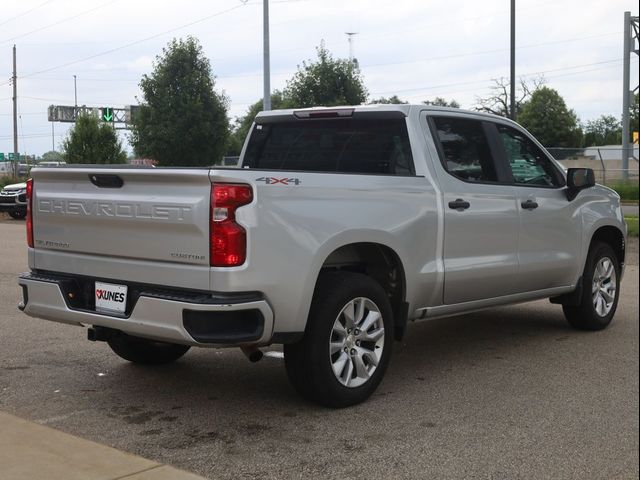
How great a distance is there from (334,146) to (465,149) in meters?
0.99

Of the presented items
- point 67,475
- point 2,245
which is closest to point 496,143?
point 67,475

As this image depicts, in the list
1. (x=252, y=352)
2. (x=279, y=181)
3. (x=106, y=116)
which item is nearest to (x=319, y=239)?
(x=279, y=181)

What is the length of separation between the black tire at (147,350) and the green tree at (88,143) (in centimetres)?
2593

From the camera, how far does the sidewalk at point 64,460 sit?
3953 millimetres

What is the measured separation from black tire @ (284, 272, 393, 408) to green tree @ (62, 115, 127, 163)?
27341mm

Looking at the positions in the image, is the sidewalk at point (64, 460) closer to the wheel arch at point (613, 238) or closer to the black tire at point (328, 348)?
the black tire at point (328, 348)

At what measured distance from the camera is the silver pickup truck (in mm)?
4465

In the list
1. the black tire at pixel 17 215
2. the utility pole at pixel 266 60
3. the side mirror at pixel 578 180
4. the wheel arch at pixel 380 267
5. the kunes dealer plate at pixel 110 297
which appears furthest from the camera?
the black tire at pixel 17 215

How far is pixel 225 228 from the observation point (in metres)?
4.39

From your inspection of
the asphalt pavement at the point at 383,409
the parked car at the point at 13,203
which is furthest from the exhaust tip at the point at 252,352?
the parked car at the point at 13,203

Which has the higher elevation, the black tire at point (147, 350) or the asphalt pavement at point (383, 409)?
the black tire at point (147, 350)

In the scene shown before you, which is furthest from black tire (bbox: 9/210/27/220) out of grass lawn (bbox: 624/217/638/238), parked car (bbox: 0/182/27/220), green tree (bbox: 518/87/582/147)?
green tree (bbox: 518/87/582/147)

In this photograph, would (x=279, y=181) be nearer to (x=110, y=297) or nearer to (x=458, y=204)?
(x=110, y=297)

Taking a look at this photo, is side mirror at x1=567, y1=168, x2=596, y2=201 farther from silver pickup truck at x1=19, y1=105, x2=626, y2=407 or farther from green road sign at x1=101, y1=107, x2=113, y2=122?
green road sign at x1=101, y1=107, x2=113, y2=122
